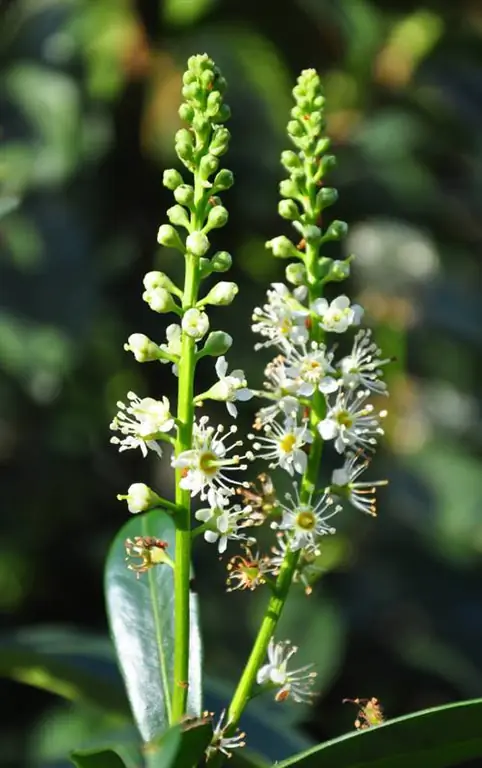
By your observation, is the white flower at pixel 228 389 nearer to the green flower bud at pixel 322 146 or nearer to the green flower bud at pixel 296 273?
the green flower bud at pixel 296 273

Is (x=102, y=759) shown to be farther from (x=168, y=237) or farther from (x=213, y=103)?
(x=213, y=103)

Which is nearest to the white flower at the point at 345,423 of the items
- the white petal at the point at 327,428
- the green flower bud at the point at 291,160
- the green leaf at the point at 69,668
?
the white petal at the point at 327,428

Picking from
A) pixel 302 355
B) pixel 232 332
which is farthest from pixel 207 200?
pixel 232 332

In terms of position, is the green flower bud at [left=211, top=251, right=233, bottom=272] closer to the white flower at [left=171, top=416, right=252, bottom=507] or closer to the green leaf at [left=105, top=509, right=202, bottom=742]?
the white flower at [left=171, top=416, right=252, bottom=507]

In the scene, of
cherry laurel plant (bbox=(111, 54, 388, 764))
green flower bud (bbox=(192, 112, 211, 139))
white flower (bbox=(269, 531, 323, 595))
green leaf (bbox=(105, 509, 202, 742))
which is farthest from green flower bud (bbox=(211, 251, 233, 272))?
green leaf (bbox=(105, 509, 202, 742))

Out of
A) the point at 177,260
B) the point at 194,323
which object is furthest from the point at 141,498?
the point at 177,260

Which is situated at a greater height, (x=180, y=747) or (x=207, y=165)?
(x=207, y=165)
